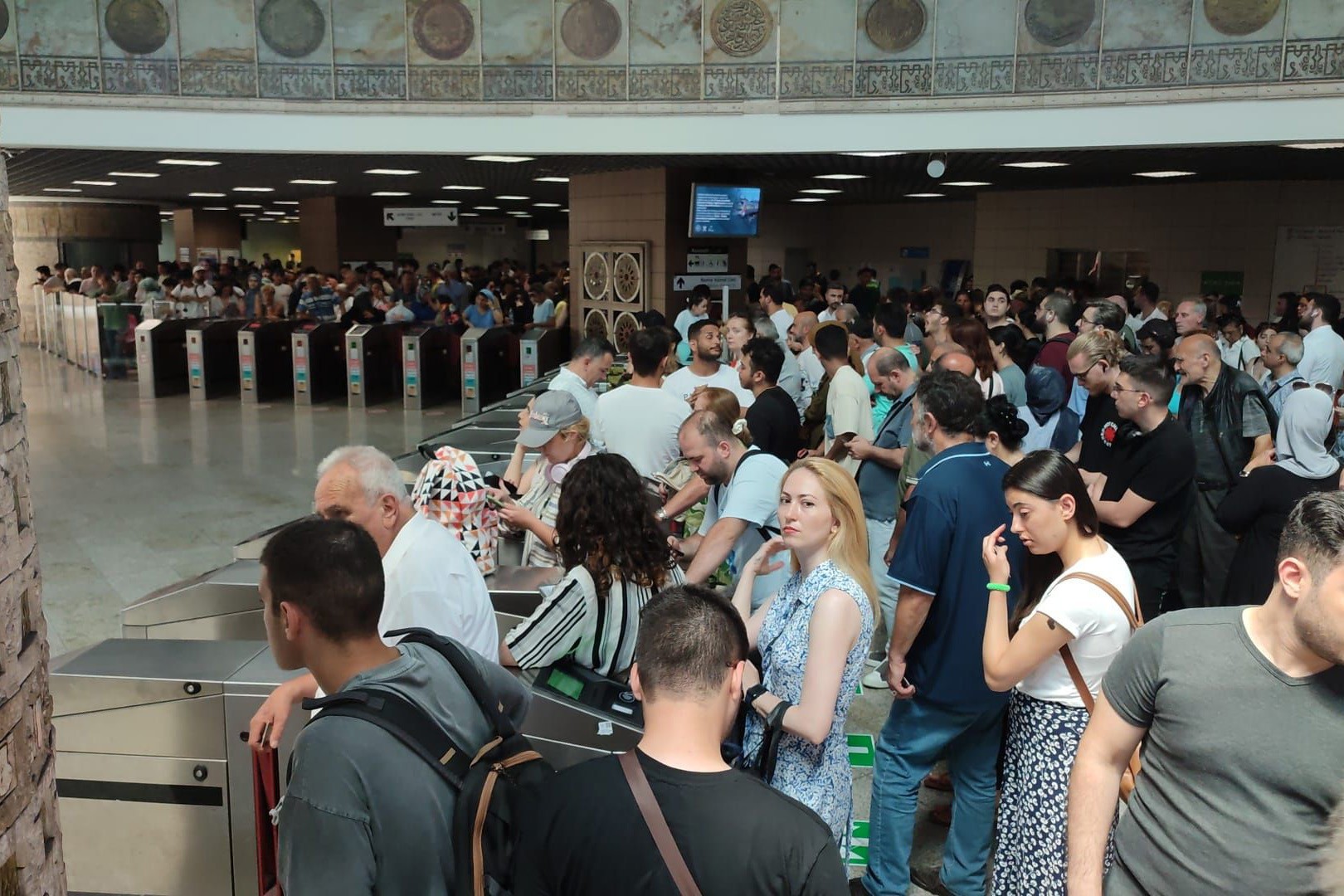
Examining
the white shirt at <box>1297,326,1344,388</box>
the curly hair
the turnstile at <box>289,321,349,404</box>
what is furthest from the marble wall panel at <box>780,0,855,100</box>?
the curly hair

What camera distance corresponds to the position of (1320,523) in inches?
68.1

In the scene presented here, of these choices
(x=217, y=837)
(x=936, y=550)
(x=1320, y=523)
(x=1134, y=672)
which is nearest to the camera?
(x=1320, y=523)

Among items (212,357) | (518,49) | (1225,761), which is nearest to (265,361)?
(212,357)

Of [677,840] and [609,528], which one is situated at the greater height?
[609,528]

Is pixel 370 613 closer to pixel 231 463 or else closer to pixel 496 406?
pixel 496 406

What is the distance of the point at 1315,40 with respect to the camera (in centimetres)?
909

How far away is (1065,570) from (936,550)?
480mm

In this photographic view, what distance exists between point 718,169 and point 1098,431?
9.83 m

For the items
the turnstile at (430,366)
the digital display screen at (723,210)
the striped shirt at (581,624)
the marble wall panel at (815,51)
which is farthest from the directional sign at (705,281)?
the striped shirt at (581,624)

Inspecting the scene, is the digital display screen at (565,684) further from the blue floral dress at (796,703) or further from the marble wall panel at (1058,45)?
the marble wall panel at (1058,45)

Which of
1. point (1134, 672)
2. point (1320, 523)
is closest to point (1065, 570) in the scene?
point (1134, 672)

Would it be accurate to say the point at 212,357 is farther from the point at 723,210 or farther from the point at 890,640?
the point at 890,640

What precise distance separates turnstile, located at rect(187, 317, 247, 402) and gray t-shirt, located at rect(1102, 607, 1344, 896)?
1515cm

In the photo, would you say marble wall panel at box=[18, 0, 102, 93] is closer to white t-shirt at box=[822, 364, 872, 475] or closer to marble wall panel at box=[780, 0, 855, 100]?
marble wall panel at box=[780, 0, 855, 100]
